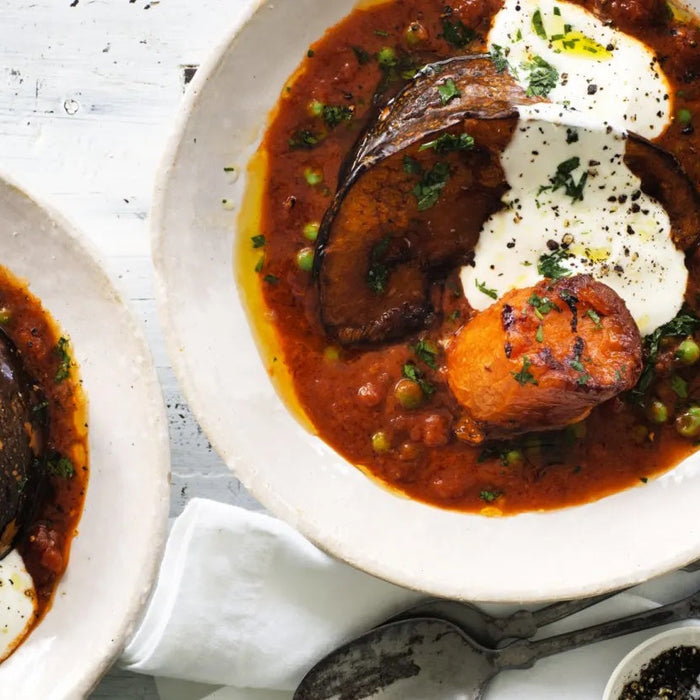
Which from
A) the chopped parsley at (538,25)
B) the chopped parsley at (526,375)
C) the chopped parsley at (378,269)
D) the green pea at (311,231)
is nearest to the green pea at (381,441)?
the chopped parsley at (378,269)

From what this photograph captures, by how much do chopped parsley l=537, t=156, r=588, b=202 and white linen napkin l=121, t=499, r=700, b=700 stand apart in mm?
1925

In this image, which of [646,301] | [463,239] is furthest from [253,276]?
[646,301]

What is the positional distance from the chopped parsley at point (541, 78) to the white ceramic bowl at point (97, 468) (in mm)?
1971

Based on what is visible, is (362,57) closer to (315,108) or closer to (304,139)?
(315,108)

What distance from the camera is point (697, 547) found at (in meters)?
4.09

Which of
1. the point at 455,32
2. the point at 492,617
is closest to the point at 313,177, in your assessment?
the point at 455,32

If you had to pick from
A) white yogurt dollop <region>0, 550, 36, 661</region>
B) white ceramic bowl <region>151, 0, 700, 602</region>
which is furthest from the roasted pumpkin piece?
white yogurt dollop <region>0, 550, 36, 661</region>

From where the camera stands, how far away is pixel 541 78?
4.07 metres

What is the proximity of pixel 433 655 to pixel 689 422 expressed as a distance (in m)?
1.61

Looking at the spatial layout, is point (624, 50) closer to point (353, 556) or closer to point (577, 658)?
point (353, 556)

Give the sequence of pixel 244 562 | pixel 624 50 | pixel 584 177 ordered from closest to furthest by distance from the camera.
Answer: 1. pixel 584 177
2. pixel 624 50
3. pixel 244 562

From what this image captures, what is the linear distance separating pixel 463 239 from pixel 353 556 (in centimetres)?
145

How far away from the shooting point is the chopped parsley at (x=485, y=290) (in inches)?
164

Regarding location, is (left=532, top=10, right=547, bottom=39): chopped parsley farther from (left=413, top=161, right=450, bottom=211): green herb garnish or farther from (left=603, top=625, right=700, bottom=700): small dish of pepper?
(left=603, top=625, right=700, bottom=700): small dish of pepper
